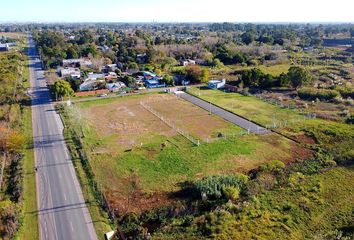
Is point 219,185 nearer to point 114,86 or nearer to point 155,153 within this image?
point 155,153

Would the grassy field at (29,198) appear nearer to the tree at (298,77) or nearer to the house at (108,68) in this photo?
the house at (108,68)

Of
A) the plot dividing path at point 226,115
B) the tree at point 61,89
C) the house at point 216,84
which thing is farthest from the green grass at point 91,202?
the house at point 216,84

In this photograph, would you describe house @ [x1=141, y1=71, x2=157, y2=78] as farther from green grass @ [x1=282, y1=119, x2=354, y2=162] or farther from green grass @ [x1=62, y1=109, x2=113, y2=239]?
green grass @ [x1=62, y1=109, x2=113, y2=239]

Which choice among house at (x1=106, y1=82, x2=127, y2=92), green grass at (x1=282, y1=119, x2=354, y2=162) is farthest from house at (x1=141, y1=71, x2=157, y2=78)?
green grass at (x1=282, y1=119, x2=354, y2=162)

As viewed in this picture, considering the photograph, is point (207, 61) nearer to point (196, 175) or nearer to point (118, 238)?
point (196, 175)

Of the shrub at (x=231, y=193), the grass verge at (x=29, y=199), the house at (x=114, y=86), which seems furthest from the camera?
the house at (x=114, y=86)
